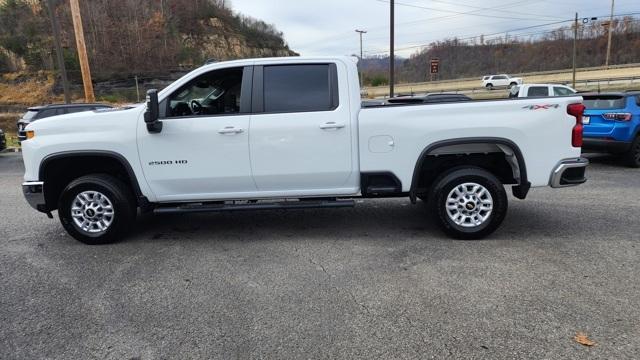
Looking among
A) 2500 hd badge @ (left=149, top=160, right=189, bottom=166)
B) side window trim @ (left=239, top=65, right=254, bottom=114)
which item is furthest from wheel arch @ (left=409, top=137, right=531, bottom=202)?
2500 hd badge @ (left=149, top=160, right=189, bottom=166)

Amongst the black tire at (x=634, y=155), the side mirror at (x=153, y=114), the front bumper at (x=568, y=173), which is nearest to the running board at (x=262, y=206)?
the side mirror at (x=153, y=114)

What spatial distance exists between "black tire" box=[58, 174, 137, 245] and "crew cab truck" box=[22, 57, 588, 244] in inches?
0.6

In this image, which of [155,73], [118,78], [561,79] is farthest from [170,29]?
[561,79]

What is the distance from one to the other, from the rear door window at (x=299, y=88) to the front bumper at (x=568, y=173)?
2526 mm

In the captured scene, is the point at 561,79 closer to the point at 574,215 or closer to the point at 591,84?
the point at 591,84

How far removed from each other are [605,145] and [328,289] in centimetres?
809

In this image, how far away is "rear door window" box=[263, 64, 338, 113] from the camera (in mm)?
4973

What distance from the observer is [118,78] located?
49.7 metres

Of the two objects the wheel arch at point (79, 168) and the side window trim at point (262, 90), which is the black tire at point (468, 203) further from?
the wheel arch at point (79, 168)

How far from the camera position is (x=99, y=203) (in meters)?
5.18

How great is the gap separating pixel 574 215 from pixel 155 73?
54804 mm

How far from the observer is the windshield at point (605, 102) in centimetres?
922

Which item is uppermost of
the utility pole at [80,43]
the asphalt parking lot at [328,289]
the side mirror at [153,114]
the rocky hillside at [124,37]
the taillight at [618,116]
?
the rocky hillside at [124,37]

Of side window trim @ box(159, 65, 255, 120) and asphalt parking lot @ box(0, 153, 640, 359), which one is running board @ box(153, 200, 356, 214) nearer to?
asphalt parking lot @ box(0, 153, 640, 359)
